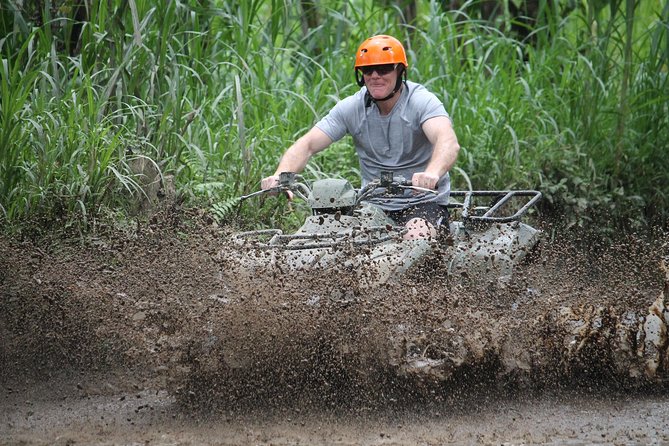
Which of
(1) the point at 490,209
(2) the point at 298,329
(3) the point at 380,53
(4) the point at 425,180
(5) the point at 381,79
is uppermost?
(3) the point at 380,53

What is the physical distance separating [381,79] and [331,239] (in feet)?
4.44

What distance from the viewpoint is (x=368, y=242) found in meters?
5.17

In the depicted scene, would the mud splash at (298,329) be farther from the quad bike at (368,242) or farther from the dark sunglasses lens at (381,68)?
the dark sunglasses lens at (381,68)

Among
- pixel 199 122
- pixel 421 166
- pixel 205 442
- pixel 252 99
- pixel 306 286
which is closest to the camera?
pixel 205 442

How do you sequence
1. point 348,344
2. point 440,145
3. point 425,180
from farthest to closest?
point 440,145 < point 425,180 < point 348,344

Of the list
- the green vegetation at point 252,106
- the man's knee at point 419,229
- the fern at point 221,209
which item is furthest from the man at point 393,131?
the green vegetation at point 252,106

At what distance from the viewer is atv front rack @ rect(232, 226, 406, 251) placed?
204 inches

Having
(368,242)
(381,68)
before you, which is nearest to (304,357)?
(368,242)

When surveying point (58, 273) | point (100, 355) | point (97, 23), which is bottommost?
point (100, 355)

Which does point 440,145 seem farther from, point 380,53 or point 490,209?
point 380,53

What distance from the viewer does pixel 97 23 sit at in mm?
7922

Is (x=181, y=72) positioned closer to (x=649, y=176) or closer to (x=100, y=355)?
(x=100, y=355)

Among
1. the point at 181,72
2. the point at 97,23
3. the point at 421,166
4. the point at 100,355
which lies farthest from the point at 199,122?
the point at 100,355

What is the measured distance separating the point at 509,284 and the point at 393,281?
2.27 ft
